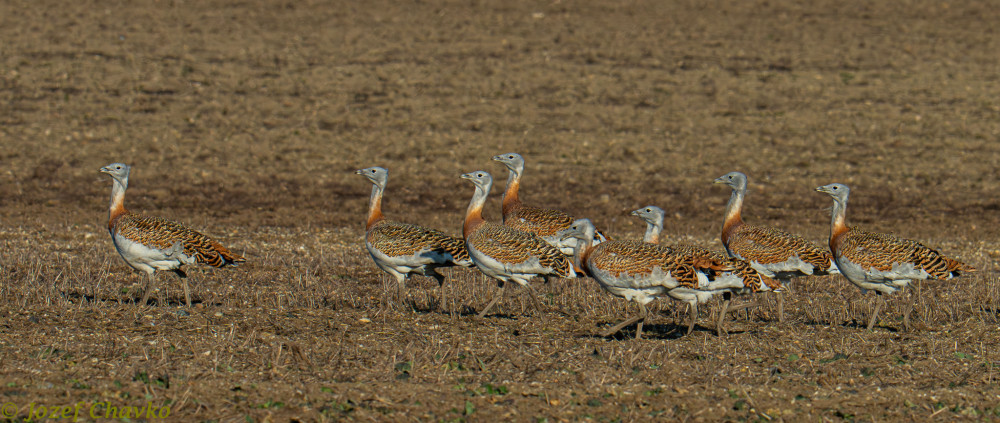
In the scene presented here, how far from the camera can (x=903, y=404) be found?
22.6ft

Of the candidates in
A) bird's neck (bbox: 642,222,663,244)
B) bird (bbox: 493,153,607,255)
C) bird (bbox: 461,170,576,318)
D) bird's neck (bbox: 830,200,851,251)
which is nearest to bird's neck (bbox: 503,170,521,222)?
bird (bbox: 493,153,607,255)

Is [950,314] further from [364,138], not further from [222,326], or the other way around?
[364,138]

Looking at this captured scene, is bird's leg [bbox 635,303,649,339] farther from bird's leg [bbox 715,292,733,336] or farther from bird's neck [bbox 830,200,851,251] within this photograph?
bird's neck [bbox 830,200,851,251]

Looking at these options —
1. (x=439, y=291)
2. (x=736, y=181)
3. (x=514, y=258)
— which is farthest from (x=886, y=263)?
(x=439, y=291)

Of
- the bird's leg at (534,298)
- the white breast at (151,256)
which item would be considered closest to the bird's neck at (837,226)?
the bird's leg at (534,298)

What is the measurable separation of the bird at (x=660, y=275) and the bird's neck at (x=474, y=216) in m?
1.68

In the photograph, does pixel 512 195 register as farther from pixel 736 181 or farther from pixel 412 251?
pixel 412 251

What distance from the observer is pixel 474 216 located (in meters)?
10.9

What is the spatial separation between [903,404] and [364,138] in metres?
15.0

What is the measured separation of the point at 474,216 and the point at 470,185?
8176 millimetres

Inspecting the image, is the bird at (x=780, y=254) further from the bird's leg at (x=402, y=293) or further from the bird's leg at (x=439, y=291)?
the bird's leg at (x=402, y=293)

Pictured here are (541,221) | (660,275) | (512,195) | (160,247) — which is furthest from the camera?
(512,195)

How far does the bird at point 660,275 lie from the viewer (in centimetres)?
880

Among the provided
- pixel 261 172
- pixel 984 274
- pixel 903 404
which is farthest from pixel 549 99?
pixel 903 404
